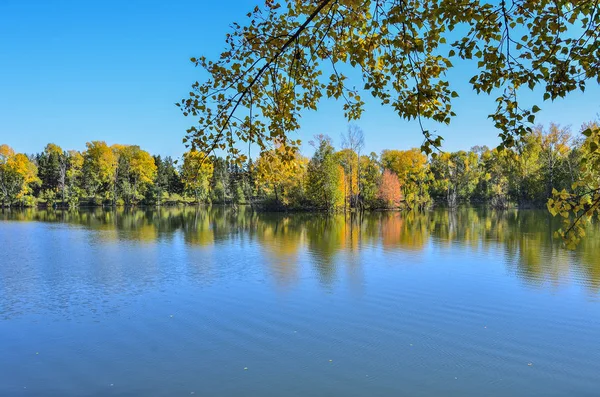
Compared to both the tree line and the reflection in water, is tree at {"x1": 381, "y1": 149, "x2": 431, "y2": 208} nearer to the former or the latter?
the tree line

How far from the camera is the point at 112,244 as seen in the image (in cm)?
2250

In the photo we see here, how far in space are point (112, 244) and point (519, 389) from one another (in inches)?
812

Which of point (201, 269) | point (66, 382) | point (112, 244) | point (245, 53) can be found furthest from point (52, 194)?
point (245, 53)

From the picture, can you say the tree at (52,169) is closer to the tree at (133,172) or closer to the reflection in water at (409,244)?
the tree at (133,172)

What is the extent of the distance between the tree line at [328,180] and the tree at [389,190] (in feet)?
0.42

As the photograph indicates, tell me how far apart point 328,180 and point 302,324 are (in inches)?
1640

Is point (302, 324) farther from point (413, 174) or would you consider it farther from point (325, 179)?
point (413, 174)

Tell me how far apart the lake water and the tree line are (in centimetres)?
3189

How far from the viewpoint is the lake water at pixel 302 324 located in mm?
6715

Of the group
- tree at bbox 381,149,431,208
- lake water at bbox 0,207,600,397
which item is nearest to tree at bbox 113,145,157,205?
tree at bbox 381,149,431,208

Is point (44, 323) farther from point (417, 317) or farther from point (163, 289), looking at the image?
point (417, 317)

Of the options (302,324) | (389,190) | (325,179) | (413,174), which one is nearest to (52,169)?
(325,179)

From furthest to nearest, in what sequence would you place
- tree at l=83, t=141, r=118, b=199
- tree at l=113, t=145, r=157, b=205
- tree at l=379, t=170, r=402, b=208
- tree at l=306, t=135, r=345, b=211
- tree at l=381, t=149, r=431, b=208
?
tree at l=113, t=145, r=157, b=205 → tree at l=83, t=141, r=118, b=199 → tree at l=381, t=149, r=431, b=208 → tree at l=379, t=170, r=402, b=208 → tree at l=306, t=135, r=345, b=211

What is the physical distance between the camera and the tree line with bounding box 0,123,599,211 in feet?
172
